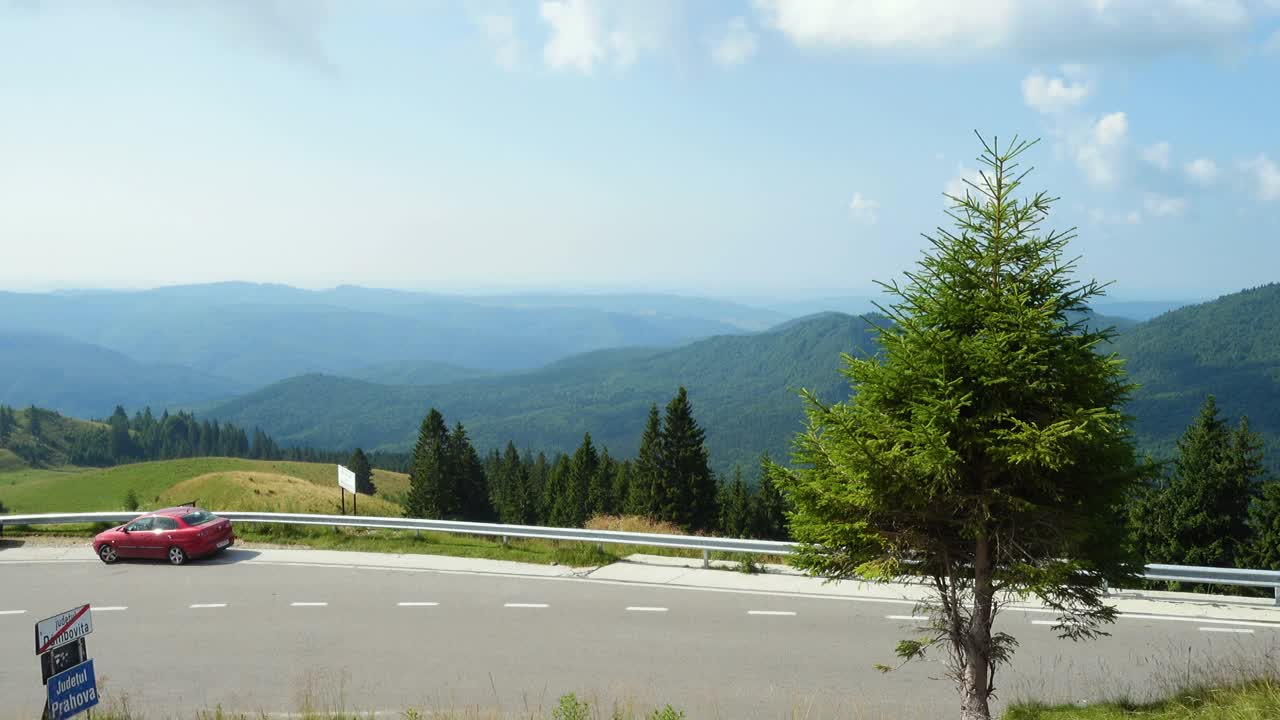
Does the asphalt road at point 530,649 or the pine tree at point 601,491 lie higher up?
the asphalt road at point 530,649

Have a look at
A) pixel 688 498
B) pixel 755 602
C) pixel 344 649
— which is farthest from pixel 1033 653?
pixel 688 498

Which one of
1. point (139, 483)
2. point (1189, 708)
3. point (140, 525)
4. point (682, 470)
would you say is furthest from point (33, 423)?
point (1189, 708)

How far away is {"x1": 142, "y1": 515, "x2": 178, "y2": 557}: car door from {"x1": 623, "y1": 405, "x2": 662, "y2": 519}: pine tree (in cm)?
3927

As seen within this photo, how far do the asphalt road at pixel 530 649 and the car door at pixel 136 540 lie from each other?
5.63 ft

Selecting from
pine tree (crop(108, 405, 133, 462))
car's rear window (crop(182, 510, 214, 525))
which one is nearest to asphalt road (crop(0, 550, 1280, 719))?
car's rear window (crop(182, 510, 214, 525))

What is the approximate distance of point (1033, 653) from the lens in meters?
12.1

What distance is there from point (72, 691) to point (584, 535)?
11153 mm

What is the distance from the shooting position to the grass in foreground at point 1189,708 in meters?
8.16

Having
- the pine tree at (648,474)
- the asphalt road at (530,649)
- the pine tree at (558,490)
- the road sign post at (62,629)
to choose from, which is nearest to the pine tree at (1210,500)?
the pine tree at (648,474)

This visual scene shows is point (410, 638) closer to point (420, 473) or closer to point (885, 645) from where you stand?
point (885, 645)

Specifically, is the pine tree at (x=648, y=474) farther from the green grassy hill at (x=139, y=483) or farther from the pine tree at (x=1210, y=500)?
the green grassy hill at (x=139, y=483)

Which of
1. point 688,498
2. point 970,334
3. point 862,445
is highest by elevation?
point 970,334

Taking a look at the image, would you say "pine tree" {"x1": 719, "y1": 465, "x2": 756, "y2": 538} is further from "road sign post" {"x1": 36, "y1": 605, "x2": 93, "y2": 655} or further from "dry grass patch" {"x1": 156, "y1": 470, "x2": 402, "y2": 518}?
"road sign post" {"x1": 36, "y1": 605, "x2": 93, "y2": 655}

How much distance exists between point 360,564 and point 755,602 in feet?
29.4
